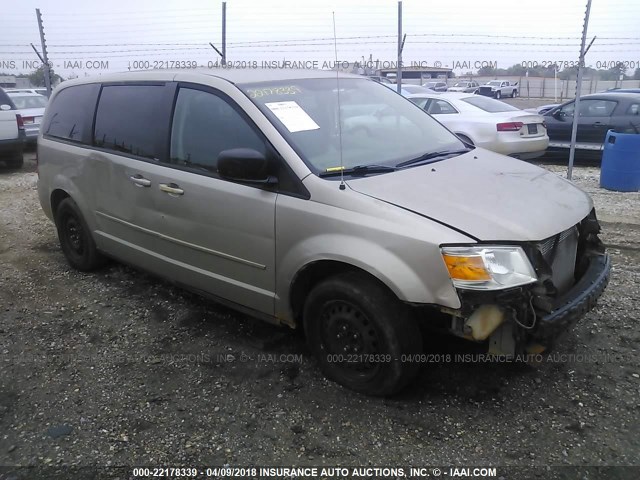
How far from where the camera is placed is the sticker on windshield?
10.5ft

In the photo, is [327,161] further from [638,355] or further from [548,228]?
[638,355]

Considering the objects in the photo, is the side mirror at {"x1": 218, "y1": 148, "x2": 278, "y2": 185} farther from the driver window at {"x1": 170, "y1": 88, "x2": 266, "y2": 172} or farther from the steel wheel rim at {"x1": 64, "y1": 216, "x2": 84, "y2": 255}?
the steel wheel rim at {"x1": 64, "y1": 216, "x2": 84, "y2": 255}

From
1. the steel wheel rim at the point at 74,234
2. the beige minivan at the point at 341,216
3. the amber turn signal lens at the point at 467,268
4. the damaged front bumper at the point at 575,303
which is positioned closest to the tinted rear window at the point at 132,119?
the beige minivan at the point at 341,216

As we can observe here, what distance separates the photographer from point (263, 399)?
304 centimetres

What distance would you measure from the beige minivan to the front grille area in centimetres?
1

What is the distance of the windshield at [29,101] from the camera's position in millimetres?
13477

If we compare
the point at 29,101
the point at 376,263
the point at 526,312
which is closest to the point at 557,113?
the point at 526,312

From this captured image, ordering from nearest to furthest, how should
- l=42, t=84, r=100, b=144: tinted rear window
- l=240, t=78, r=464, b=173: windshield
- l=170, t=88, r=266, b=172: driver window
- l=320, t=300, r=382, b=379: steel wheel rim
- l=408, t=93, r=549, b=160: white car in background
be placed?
l=320, t=300, r=382, b=379: steel wheel rim
l=240, t=78, r=464, b=173: windshield
l=170, t=88, r=266, b=172: driver window
l=42, t=84, r=100, b=144: tinted rear window
l=408, t=93, r=549, b=160: white car in background

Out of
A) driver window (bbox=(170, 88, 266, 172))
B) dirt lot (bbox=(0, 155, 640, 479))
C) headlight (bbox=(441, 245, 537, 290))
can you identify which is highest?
driver window (bbox=(170, 88, 266, 172))

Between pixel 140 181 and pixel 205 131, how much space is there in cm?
69

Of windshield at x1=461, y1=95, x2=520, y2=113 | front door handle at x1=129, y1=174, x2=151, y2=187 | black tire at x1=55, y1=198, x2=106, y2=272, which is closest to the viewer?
front door handle at x1=129, y1=174, x2=151, y2=187

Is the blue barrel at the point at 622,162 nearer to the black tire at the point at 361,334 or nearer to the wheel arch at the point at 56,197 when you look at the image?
the black tire at the point at 361,334

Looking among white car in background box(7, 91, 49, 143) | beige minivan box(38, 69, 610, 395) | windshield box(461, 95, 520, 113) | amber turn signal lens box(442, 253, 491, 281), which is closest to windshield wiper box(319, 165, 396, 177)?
beige minivan box(38, 69, 610, 395)

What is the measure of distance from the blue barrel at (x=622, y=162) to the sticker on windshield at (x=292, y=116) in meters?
6.00
